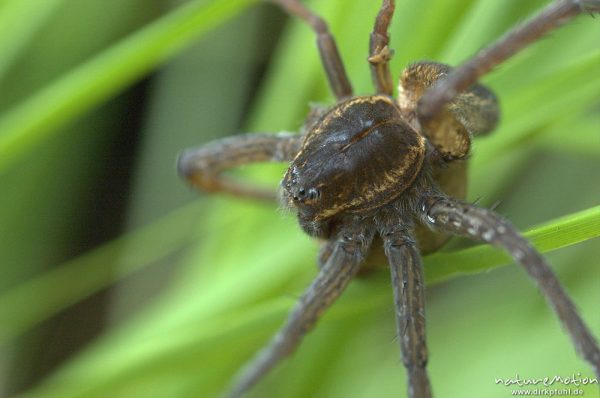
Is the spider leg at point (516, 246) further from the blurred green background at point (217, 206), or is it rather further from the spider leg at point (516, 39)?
the spider leg at point (516, 39)

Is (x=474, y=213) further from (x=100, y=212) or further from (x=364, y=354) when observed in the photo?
(x=100, y=212)

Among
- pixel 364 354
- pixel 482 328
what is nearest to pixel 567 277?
pixel 482 328

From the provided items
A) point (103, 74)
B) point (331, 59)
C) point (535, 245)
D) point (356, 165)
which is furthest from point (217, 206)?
point (535, 245)

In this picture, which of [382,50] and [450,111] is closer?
[450,111]

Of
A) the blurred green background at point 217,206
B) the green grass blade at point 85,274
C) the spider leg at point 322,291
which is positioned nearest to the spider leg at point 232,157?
the blurred green background at point 217,206

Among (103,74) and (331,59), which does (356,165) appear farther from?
(103,74)
